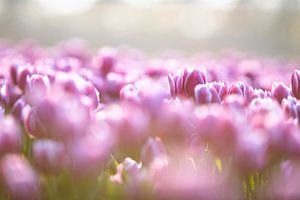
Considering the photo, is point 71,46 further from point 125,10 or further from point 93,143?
point 125,10

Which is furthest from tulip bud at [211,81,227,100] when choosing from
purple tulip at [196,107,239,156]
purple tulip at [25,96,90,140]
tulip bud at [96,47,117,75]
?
tulip bud at [96,47,117,75]

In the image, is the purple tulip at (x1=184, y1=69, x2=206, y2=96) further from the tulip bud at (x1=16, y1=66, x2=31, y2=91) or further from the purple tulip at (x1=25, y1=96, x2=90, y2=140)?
the tulip bud at (x1=16, y1=66, x2=31, y2=91)

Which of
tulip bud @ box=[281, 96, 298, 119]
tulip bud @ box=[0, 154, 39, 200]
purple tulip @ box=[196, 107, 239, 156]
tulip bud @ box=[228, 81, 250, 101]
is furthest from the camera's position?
tulip bud @ box=[228, 81, 250, 101]

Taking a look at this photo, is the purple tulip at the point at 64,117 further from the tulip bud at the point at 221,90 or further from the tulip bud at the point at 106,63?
the tulip bud at the point at 106,63

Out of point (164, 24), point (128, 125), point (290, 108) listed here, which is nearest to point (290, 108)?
point (290, 108)

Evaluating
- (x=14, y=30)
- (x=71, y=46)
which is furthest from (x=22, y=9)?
(x=71, y=46)

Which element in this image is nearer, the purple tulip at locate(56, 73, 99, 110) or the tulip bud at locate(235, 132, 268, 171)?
the tulip bud at locate(235, 132, 268, 171)

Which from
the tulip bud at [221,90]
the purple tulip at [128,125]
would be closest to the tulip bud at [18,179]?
the purple tulip at [128,125]

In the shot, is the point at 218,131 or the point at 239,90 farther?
the point at 239,90

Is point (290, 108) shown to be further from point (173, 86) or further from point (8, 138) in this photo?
point (8, 138)
